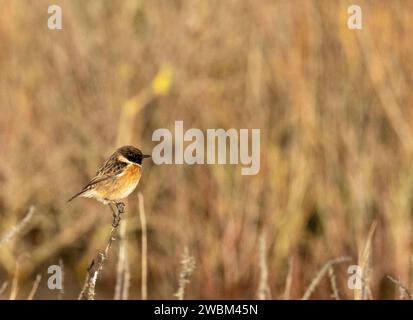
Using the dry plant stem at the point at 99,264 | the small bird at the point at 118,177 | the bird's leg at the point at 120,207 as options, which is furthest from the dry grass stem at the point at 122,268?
the dry plant stem at the point at 99,264

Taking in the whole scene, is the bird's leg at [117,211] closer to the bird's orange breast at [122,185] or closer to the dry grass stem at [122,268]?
the bird's orange breast at [122,185]

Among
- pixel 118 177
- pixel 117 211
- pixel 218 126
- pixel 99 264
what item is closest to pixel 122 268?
pixel 118 177

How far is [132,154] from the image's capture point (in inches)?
122

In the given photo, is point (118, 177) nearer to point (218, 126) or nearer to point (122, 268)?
point (122, 268)

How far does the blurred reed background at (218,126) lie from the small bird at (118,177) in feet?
11.0

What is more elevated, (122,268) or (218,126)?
(218,126)

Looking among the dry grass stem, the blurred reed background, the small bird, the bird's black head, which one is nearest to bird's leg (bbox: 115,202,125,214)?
the small bird

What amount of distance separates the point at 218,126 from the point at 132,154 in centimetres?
388

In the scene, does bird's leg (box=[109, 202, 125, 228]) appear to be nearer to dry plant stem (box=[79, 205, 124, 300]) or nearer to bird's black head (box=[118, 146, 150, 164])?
dry plant stem (box=[79, 205, 124, 300])

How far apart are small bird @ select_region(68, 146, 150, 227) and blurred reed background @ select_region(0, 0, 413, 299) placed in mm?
3357

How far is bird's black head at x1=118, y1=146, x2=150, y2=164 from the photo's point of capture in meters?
3.07

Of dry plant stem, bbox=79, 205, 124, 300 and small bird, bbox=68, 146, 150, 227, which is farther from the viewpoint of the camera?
small bird, bbox=68, 146, 150, 227

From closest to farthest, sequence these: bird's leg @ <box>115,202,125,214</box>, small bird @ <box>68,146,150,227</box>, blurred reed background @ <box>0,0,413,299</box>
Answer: bird's leg @ <box>115,202,125,214</box>, small bird @ <box>68,146,150,227</box>, blurred reed background @ <box>0,0,413,299</box>

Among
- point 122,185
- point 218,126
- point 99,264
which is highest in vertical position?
point 218,126
